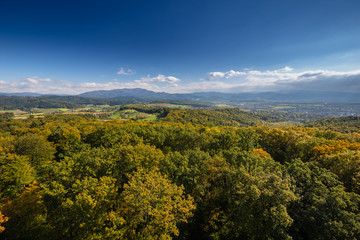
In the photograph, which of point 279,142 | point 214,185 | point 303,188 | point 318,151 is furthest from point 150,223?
point 279,142

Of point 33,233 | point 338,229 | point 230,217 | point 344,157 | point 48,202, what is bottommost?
point 33,233

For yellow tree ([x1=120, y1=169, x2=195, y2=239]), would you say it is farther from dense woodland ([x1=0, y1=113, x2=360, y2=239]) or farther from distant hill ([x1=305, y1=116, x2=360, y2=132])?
distant hill ([x1=305, y1=116, x2=360, y2=132])

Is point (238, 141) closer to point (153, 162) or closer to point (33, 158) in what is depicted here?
point (153, 162)

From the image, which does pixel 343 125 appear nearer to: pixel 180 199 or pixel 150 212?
pixel 180 199

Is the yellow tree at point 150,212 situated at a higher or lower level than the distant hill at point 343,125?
higher

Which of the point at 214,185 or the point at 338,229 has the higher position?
the point at 338,229

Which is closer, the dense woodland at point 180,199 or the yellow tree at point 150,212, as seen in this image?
the dense woodland at point 180,199

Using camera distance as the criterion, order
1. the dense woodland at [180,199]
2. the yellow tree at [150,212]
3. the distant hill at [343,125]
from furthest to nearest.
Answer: the distant hill at [343,125], the yellow tree at [150,212], the dense woodland at [180,199]

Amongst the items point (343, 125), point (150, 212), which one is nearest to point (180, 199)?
point (150, 212)

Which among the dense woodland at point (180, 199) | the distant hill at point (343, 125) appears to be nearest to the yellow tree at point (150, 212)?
the dense woodland at point (180, 199)

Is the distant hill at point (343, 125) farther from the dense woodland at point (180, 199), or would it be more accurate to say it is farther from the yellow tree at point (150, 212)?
the yellow tree at point (150, 212)

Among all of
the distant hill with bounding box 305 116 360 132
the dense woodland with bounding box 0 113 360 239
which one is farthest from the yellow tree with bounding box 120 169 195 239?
the distant hill with bounding box 305 116 360 132
